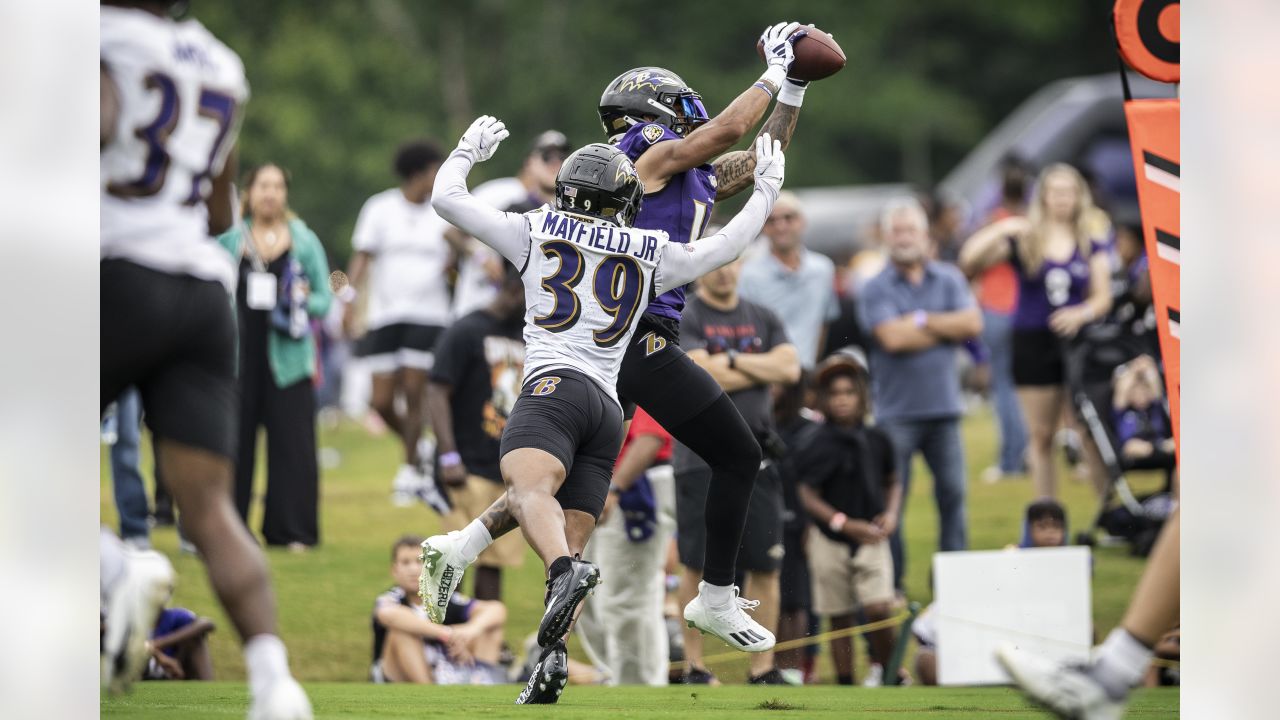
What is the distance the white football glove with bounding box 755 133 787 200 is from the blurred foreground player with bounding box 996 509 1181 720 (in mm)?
2121

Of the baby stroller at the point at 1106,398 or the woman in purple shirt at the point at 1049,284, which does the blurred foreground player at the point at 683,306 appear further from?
the baby stroller at the point at 1106,398

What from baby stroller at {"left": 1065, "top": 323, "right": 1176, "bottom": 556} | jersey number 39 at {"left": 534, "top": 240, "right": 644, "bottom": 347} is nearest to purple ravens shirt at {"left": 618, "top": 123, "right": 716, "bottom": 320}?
jersey number 39 at {"left": 534, "top": 240, "right": 644, "bottom": 347}

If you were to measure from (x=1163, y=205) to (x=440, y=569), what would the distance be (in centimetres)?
285

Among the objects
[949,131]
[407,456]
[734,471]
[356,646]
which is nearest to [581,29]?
[949,131]

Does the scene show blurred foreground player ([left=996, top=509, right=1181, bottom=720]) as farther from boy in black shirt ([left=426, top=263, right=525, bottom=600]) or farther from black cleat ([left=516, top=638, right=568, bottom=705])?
boy in black shirt ([left=426, top=263, right=525, bottom=600])


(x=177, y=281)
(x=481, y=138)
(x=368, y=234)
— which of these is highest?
(x=368, y=234)

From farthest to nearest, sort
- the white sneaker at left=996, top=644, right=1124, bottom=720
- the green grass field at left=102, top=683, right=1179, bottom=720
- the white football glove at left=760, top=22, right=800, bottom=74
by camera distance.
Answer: the white football glove at left=760, top=22, right=800, bottom=74, the green grass field at left=102, top=683, right=1179, bottom=720, the white sneaker at left=996, top=644, right=1124, bottom=720

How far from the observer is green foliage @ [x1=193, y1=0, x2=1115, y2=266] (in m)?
27.8

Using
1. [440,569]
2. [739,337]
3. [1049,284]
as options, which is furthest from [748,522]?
[1049,284]

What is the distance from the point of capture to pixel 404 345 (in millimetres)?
11820

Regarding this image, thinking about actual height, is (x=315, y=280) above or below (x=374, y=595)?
above

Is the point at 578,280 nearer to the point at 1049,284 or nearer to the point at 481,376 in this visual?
the point at 481,376
